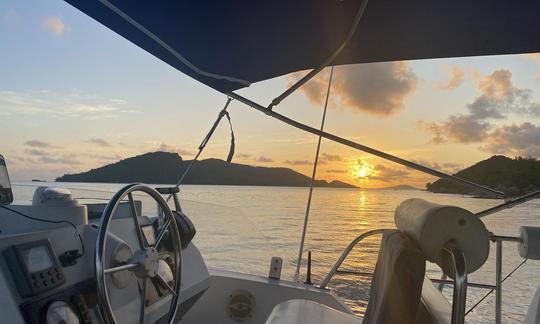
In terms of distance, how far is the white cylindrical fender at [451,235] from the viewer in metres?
1.12

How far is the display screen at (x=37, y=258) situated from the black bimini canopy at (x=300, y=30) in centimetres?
81

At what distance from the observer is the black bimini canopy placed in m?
1.67

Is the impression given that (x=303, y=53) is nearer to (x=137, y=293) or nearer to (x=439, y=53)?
(x=439, y=53)

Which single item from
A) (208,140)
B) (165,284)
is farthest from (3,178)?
(208,140)

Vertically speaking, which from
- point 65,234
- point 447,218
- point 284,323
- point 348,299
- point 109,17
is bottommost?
point 348,299

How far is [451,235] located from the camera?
113 centimetres

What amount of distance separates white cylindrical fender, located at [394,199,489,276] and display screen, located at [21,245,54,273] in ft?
3.41

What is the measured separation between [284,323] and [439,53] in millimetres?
1312

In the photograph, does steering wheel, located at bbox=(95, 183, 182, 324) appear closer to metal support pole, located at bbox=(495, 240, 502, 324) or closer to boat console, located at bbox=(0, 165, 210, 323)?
boat console, located at bbox=(0, 165, 210, 323)

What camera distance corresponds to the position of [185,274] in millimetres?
2242

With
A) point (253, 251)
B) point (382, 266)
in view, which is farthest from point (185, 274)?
point (253, 251)

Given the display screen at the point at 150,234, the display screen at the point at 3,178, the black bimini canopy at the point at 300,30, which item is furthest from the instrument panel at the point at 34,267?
the black bimini canopy at the point at 300,30

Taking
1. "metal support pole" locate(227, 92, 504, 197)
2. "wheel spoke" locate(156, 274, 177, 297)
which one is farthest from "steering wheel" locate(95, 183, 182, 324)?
"metal support pole" locate(227, 92, 504, 197)

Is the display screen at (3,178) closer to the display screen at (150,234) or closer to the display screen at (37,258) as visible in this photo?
the display screen at (37,258)
